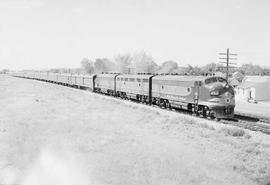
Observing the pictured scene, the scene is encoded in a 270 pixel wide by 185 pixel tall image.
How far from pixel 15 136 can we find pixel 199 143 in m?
10.8

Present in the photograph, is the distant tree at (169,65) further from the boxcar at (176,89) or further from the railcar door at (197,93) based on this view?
the railcar door at (197,93)

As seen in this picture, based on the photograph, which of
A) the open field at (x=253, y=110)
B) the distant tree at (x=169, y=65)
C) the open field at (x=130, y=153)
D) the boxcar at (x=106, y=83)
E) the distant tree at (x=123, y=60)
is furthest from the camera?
the distant tree at (x=123, y=60)

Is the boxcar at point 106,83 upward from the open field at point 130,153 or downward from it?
upward

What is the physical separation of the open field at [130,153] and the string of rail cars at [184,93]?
1.84 meters

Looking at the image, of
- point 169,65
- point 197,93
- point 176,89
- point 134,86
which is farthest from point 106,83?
point 169,65

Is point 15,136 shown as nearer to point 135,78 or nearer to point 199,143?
point 199,143

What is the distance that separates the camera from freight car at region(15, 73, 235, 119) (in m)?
23.8

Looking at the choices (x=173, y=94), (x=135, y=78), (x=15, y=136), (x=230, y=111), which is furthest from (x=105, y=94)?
(x=15, y=136)

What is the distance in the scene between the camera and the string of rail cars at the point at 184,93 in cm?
2370

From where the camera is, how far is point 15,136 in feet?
60.5

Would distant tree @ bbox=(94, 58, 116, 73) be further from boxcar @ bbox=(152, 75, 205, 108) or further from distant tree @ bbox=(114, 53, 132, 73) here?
boxcar @ bbox=(152, 75, 205, 108)

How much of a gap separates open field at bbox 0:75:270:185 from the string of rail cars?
1839 mm

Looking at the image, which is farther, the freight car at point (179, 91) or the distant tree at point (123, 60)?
the distant tree at point (123, 60)

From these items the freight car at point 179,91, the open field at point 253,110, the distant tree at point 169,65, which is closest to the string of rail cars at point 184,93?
the freight car at point 179,91
